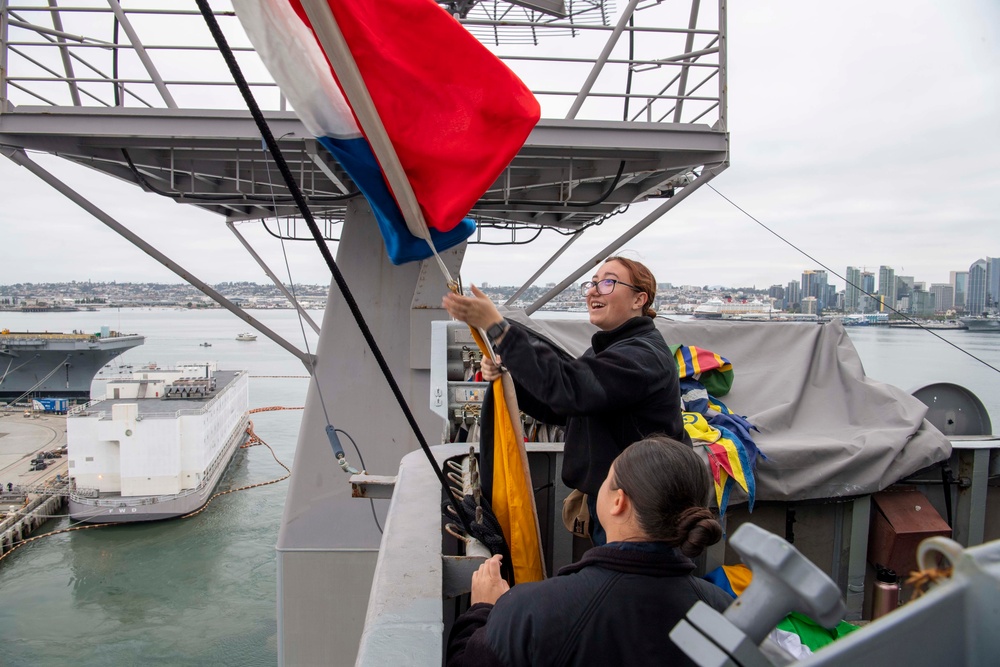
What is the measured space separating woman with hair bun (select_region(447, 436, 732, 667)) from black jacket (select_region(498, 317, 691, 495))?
1.75 feet

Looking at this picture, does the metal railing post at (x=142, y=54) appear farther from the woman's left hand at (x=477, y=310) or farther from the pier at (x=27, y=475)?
the pier at (x=27, y=475)

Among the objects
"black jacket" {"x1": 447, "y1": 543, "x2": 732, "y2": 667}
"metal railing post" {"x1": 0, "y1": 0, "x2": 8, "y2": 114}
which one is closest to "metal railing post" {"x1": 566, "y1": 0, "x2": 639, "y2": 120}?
"metal railing post" {"x1": 0, "y1": 0, "x2": 8, "y2": 114}

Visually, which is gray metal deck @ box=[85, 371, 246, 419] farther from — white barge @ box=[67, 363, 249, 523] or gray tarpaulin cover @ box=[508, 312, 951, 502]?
gray tarpaulin cover @ box=[508, 312, 951, 502]

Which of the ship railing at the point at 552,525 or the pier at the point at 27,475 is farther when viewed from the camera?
the pier at the point at 27,475

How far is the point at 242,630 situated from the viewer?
22.9 meters

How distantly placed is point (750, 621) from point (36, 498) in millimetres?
40304

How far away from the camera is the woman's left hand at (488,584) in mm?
1903

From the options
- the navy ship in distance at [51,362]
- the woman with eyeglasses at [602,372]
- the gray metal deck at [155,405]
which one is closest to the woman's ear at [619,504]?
the woman with eyeglasses at [602,372]

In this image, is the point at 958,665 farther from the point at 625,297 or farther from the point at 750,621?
the point at 625,297

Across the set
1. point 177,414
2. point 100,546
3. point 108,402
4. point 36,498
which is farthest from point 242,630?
point 108,402

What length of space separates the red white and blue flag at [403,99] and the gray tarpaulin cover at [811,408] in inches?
89.2

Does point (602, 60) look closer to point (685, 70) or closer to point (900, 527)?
point (685, 70)

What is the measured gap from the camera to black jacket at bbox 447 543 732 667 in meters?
1.38

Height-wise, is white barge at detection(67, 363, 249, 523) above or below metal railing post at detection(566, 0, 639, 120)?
below
